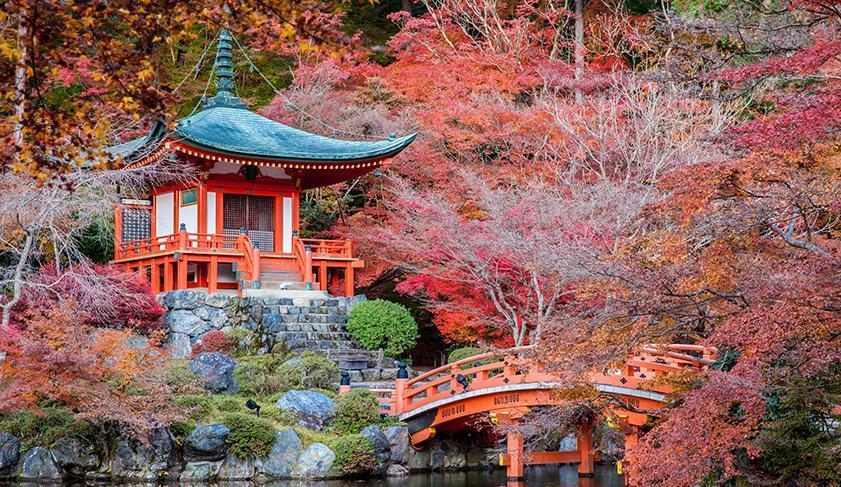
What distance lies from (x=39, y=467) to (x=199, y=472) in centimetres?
226

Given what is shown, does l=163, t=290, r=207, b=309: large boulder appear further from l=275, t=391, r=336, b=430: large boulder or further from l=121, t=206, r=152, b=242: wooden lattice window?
l=275, t=391, r=336, b=430: large boulder

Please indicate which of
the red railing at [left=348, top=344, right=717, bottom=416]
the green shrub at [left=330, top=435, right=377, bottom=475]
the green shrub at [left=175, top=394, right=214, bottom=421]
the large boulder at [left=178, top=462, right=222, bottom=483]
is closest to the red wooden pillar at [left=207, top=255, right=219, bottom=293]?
the red railing at [left=348, top=344, right=717, bottom=416]

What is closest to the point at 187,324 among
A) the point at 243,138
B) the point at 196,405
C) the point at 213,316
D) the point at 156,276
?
the point at 213,316

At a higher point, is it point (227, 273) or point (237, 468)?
point (227, 273)

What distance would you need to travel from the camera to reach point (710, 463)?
995 cm

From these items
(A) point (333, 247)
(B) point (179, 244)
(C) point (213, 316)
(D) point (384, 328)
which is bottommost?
(D) point (384, 328)

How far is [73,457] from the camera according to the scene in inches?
565

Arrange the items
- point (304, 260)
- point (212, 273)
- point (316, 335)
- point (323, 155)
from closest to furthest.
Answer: point (316, 335) → point (212, 273) → point (323, 155) → point (304, 260)

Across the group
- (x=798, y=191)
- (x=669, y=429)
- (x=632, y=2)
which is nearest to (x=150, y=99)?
(x=798, y=191)

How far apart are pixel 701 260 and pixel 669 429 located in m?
1.78

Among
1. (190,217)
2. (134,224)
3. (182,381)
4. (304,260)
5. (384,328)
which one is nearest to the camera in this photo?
(182,381)

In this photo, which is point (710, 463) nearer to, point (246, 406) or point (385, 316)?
point (246, 406)

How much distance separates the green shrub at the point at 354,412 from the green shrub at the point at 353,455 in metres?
0.36

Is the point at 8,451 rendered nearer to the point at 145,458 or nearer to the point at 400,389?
the point at 145,458
